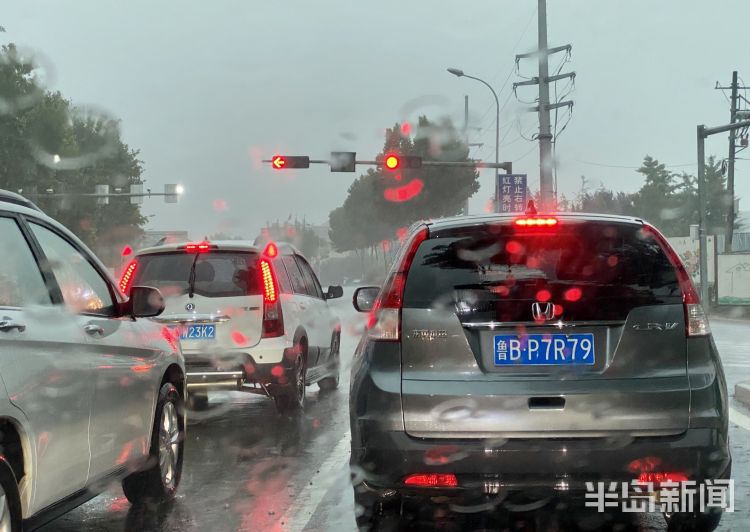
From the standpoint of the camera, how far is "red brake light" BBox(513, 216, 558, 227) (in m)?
4.59

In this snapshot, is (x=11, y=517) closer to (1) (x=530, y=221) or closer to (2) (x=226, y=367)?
(1) (x=530, y=221)

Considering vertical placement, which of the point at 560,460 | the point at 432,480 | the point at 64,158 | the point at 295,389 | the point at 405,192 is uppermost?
the point at 64,158

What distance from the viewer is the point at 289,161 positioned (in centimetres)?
3141

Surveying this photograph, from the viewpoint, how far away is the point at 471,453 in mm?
4168

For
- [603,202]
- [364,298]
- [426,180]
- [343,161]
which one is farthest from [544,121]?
[603,202]

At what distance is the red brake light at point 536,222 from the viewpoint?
4594 mm

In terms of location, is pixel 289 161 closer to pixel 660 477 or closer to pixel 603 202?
pixel 660 477

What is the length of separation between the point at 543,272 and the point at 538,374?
0.53m

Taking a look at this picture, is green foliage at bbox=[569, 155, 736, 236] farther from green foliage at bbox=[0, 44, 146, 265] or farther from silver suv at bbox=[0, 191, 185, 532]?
silver suv at bbox=[0, 191, 185, 532]

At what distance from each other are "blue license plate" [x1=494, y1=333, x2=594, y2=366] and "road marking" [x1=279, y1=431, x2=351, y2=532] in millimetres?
1638

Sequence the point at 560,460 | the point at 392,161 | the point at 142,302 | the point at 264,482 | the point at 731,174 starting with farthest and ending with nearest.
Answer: the point at 731,174 → the point at 392,161 → the point at 264,482 → the point at 142,302 → the point at 560,460

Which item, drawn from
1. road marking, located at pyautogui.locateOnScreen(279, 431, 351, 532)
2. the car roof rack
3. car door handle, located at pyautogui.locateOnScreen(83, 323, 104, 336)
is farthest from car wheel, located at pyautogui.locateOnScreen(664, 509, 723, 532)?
the car roof rack

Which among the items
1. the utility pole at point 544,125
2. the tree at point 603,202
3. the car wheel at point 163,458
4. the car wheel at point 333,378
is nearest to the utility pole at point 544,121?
the utility pole at point 544,125

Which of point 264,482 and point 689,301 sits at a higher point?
point 689,301
